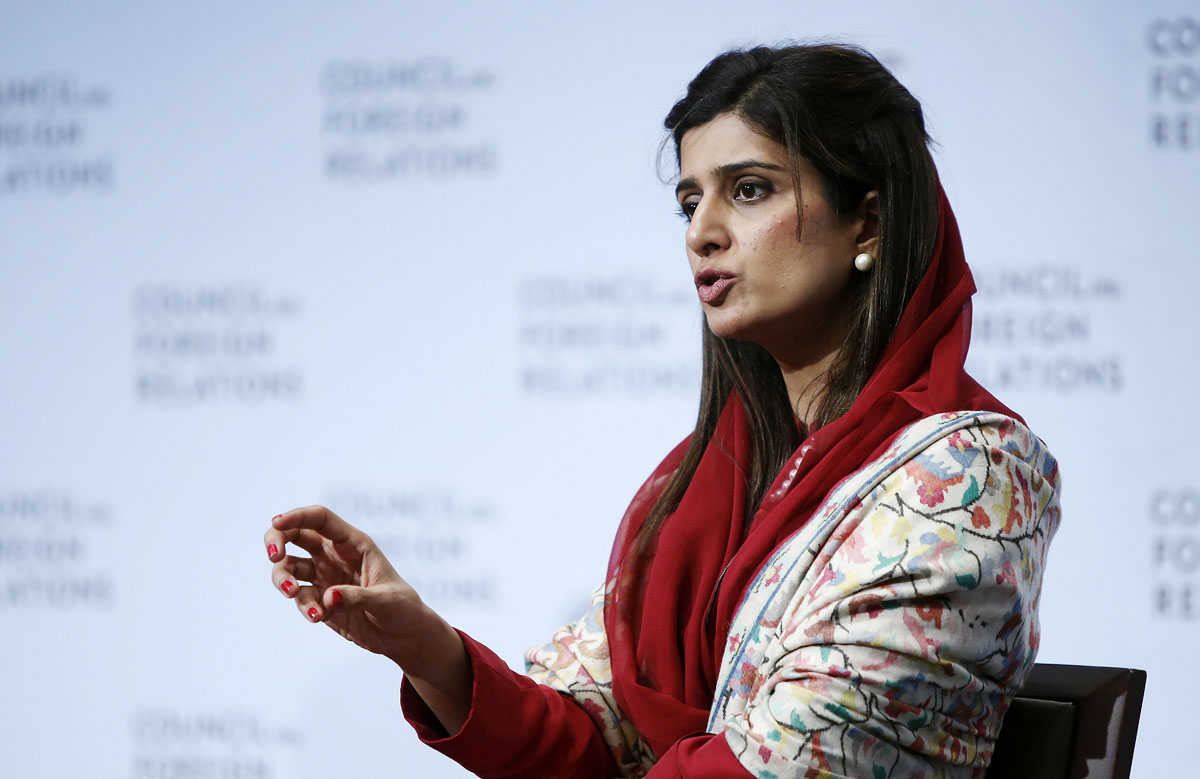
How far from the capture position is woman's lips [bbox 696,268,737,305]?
1314mm

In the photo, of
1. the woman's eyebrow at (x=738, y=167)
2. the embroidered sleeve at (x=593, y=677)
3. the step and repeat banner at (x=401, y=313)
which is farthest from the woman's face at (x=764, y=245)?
the step and repeat banner at (x=401, y=313)

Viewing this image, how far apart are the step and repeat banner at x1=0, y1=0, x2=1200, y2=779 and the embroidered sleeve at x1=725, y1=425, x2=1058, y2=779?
1031 mm

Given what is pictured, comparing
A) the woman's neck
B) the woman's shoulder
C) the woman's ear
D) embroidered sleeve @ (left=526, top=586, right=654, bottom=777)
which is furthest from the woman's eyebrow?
embroidered sleeve @ (left=526, top=586, right=654, bottom=777)

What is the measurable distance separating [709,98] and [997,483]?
0.58 metres

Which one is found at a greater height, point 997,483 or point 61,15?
point 61,15

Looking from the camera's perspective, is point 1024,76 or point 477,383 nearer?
point 1024,76

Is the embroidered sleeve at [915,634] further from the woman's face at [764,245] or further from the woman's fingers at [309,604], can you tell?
the woman's fingers at [309,604]

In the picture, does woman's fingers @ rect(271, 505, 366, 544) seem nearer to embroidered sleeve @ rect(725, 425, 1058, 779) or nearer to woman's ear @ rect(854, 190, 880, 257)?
embroidered sleeve @ rect(725, 425, 1058, 779)

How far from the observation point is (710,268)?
133 centimetres

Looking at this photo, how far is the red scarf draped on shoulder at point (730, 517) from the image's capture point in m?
1.20

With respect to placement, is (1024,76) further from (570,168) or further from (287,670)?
(287,670)

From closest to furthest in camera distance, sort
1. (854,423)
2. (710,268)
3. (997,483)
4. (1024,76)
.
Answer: (997,483)
(854,423)
(710,268)
(1024,76)

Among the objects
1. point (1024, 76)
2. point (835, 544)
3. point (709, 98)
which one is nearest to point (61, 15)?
point (709, 98)

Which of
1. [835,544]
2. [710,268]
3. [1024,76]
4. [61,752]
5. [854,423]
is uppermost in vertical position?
[1024,76]
